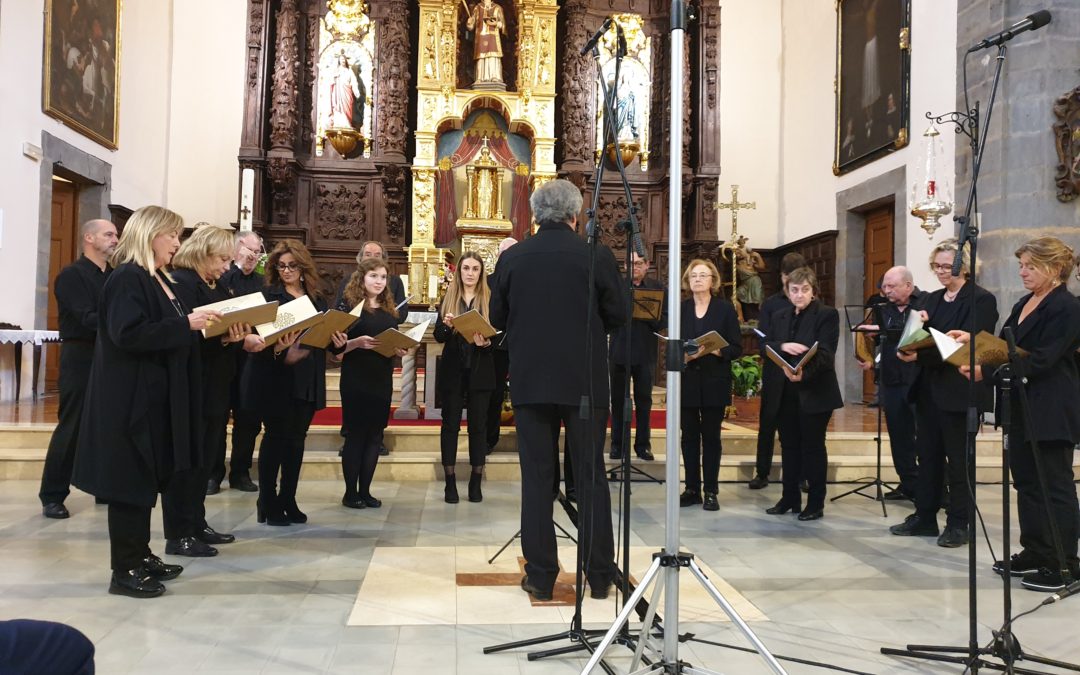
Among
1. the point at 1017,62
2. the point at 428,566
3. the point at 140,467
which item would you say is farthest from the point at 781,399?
the point at 1017,62

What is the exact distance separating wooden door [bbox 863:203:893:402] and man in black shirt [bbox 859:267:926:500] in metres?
4.71

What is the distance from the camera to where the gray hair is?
3328 mm

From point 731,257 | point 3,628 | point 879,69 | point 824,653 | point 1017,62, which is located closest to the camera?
point 3,628

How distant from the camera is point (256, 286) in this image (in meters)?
5.32

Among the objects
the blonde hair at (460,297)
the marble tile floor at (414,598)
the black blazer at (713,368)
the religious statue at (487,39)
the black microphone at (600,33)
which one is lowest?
the marble tile floor at (414,598)

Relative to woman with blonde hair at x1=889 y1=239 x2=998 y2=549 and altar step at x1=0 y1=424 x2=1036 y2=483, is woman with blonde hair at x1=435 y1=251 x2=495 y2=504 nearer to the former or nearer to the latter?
altar step at x1=0 y1=424 x2=1036 y2=483

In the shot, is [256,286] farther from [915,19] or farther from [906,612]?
[915,19]

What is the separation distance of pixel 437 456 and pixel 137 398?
3.19 metres

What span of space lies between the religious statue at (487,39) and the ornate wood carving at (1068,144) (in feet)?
24.4

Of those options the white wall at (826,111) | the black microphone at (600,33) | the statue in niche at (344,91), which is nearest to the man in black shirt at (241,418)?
the black microphone at (600,33)

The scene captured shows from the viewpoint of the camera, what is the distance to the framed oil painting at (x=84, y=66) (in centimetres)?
919

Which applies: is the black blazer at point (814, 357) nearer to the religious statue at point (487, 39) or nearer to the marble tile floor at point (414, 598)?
the marble tile floor at point (414, 598)

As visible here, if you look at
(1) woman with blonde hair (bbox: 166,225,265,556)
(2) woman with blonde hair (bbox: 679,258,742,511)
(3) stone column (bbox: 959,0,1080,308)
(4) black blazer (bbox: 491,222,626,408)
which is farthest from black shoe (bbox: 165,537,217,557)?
(3) stone column (bbox: 959,0,1080,308)

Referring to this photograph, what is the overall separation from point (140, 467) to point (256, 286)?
2.26m
